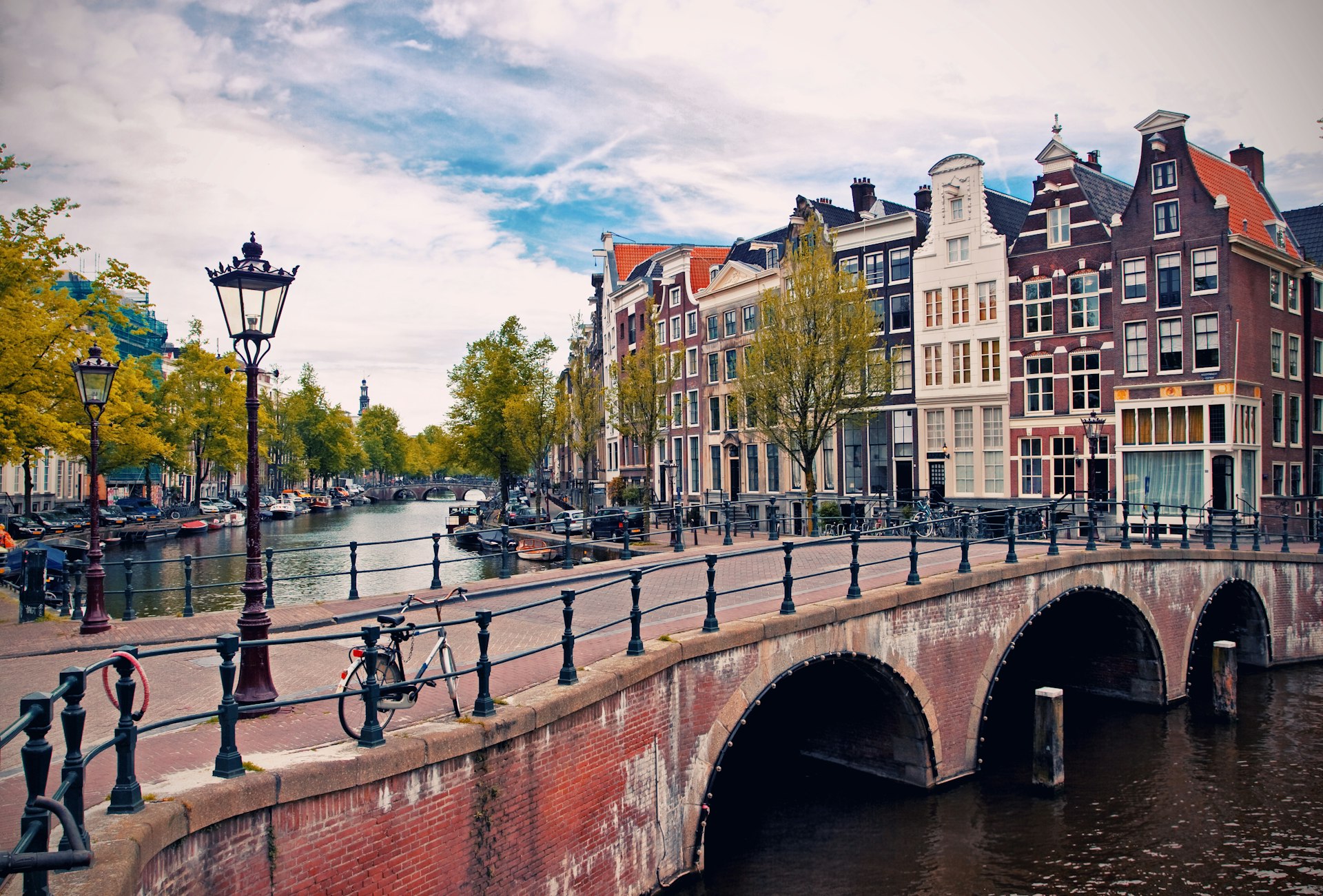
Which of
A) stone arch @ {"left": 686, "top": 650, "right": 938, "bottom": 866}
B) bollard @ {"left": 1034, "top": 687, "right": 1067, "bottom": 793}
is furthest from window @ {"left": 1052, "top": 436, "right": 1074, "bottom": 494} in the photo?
stone arch @ {"left": 686, "top": 650, "right": 938, "bottom": 866}

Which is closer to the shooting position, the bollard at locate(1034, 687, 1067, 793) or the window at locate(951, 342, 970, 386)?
the bollard at locate(1034, 687, 1067, 793)

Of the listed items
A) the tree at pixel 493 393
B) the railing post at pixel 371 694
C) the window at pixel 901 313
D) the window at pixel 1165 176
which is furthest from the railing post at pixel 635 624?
the tree at pixel 493 393

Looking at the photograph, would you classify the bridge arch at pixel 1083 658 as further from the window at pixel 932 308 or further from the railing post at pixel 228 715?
the window at pixel 932 308

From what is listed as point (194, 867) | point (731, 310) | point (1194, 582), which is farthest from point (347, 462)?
point (194, 867)

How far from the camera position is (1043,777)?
46.5ft

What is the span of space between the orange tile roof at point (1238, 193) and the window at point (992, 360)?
806cm

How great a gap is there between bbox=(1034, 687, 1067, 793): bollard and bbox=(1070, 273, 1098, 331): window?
21.1 metres

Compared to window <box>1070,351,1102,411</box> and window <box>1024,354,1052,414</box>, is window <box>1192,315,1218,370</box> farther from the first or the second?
window <box>1024,354,1052,414</box>

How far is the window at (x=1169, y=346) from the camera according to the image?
30.0 meters

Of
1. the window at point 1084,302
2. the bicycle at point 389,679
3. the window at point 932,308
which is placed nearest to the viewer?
the bicycle at point 389,679

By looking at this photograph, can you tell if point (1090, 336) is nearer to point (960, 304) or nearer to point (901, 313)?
point (960, 304)

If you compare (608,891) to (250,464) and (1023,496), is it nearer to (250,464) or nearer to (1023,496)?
(250,464)

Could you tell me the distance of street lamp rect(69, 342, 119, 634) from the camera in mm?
→ 12039

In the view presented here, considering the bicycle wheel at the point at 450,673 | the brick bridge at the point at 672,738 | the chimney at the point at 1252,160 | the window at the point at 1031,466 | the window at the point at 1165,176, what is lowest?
the brick bridge at the point at 672,738
